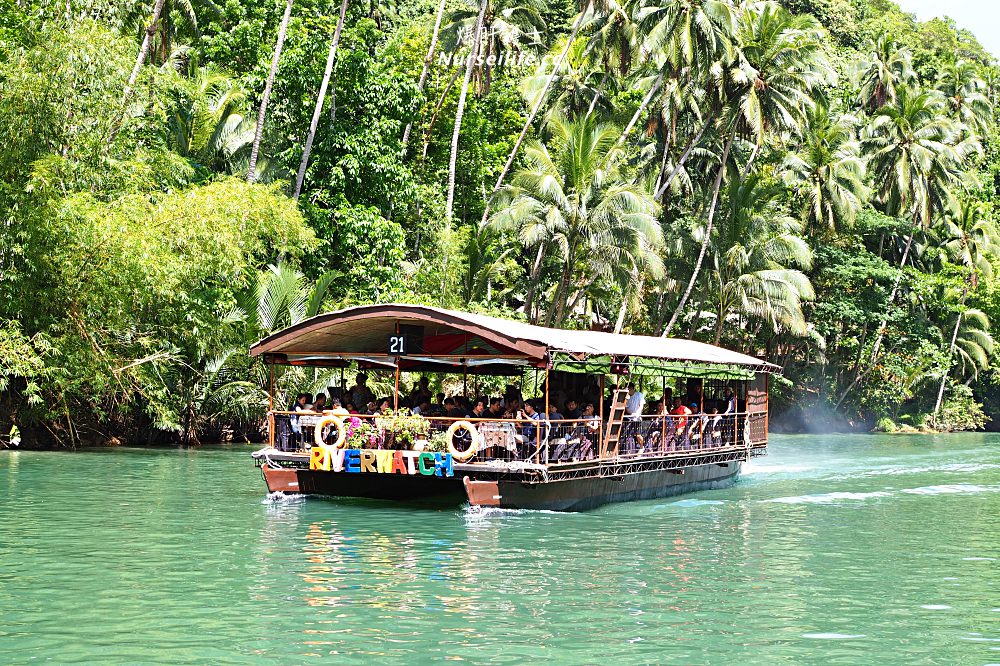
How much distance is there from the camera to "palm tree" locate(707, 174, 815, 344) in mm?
42562

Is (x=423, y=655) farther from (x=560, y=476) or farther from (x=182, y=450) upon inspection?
(x=182, y=450)

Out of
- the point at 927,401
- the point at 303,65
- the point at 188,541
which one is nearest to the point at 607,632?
the point at 188,541

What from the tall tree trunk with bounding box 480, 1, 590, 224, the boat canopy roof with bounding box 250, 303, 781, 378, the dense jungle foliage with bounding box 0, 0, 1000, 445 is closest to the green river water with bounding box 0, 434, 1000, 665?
the boat canopy roof with bounding box 250, 303, 781, 378

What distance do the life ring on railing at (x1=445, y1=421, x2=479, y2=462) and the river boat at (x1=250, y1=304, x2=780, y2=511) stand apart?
2 centimetres

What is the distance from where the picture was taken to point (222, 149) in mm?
37344

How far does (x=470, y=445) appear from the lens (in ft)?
55.4

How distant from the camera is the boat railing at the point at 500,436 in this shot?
16.8 meters

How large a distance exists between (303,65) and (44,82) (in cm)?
1066

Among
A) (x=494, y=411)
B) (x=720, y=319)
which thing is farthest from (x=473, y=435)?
(x=720, y=319)

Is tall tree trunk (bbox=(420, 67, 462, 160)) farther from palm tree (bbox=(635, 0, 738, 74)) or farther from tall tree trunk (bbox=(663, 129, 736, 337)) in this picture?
tall tree trunk (bbox=(663, 129, 736, 337))

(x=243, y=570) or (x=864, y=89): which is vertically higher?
(x=864, y=89)

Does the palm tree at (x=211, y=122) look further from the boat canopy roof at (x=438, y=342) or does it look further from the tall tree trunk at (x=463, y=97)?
the boat canopy roof at (x=438, y=342)

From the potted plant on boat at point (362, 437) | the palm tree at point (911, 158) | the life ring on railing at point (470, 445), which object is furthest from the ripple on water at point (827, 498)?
the palm tree at point (911, 158)

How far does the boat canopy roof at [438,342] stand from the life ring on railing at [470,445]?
4.04 ft
